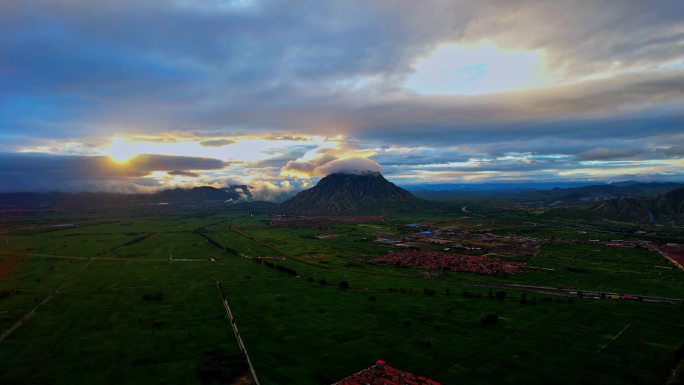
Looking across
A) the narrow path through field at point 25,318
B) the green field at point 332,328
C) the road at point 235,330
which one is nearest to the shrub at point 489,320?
the green field at point 332,328

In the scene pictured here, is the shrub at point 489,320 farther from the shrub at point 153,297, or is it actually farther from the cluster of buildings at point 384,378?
the shrub at point 153,297

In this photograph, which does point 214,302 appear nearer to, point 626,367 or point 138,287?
point 138,287

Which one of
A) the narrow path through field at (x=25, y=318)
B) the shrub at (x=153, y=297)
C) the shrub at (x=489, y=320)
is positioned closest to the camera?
the narrow path through field at (x=25, y=318)

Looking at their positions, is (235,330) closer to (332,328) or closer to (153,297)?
(332,328)

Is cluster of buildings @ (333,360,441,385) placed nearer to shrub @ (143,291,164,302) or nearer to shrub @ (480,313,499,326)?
shrub @ (480,313,499,326)

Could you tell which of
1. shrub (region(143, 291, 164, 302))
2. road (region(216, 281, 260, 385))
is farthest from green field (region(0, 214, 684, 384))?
road (region(216, 281, 260, 385))

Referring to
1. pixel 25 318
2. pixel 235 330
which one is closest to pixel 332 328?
pixel 235 330
